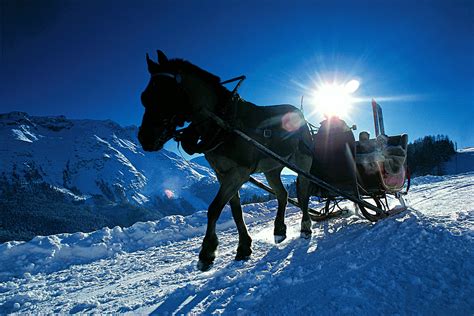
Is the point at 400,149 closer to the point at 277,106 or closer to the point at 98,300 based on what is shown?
the point at 277,106

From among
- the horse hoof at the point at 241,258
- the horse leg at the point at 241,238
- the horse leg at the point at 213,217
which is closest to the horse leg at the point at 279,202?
the horse leg at the point at 241,238

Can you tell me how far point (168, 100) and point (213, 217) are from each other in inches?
61.8

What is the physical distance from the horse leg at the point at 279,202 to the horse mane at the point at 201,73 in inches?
70.4

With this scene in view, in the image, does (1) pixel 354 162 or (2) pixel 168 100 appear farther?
(1) pixel 354 162

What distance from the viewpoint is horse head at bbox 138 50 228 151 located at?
3594mm

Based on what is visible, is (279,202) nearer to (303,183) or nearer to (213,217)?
(303,183)

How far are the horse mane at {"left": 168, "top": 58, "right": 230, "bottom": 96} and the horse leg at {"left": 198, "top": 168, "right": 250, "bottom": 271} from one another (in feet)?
4.14

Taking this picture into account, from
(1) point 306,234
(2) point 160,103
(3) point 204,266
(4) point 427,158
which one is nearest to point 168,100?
(2) point 160,103

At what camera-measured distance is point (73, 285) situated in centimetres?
429

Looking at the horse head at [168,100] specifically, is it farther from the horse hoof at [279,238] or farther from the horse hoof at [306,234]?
the horse hoof at [306,234]

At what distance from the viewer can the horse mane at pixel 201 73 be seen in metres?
3.97

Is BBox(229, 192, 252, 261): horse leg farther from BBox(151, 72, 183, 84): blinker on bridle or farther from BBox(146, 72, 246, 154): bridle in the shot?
BBox(151, 72, 183, 84): blinker on bridle

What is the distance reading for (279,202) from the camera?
5.41 metres

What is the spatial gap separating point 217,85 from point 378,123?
172 inches
